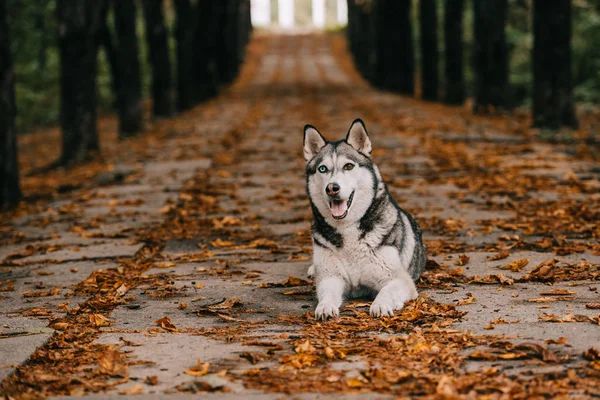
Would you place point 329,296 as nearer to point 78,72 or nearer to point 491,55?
point 78,72

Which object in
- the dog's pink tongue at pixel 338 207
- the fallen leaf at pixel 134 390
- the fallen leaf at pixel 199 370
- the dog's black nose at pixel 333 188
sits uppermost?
the dog's black nose at pixel 333 188

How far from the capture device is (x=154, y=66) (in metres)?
26.1

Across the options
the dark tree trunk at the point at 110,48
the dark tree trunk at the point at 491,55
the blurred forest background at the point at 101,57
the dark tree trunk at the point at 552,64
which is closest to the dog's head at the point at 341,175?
the dark tree trunk at the point at 552,64

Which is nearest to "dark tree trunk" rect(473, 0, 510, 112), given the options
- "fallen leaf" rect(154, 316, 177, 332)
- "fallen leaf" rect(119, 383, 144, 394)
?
"fallen leaf" rect(154, 316, 177, 332)

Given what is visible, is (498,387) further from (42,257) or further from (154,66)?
(154,66)

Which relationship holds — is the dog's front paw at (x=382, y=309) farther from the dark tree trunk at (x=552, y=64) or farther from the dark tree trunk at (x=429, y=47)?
the dark tree trunk at (x=429, y=47)

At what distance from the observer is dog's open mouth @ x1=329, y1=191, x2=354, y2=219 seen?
19.8 ft

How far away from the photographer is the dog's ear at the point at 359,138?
619cm

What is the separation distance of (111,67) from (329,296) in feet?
51.6

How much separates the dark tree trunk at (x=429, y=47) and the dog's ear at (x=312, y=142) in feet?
81.5

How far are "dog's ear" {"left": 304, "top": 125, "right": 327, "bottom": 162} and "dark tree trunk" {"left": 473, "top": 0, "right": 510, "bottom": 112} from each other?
55.6ft

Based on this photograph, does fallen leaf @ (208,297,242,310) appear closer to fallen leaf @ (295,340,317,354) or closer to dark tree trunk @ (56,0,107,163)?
fallen leaf @ (295,340,317,354)

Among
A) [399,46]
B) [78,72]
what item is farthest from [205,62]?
[78,72]

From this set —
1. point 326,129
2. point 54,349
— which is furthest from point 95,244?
point 326,129
